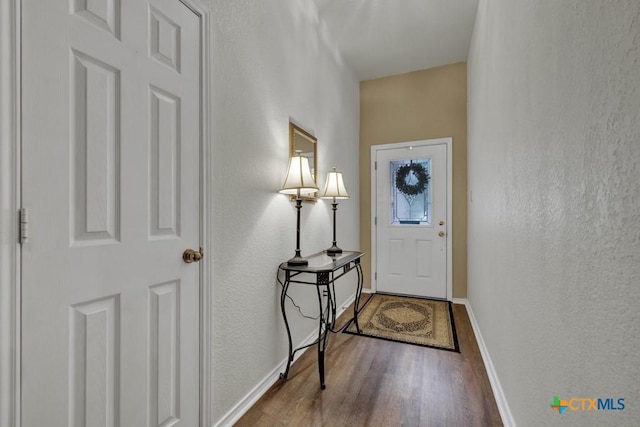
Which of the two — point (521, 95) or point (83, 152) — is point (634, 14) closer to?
point (521, 95)

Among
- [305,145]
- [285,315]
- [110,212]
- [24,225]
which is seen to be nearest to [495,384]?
[285,315]

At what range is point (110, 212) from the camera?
3.40 ft

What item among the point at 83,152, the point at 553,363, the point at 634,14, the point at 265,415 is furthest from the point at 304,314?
the point at 634,14

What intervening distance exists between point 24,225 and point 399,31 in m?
3.28

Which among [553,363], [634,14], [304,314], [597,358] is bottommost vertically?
[304,314]

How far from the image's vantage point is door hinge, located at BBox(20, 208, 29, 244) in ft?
2.64

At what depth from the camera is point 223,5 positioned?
1.54 metres

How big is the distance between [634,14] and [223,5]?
64.5 inches

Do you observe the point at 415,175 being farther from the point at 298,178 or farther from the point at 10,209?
the point at 10,209

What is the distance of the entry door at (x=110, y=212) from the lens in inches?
33.4

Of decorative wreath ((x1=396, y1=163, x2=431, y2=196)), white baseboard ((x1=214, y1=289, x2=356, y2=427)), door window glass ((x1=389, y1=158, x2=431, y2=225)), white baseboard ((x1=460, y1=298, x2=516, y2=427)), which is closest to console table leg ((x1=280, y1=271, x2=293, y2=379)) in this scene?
white baseboard ((x1=214, y1=289, x2=356, y2=427))

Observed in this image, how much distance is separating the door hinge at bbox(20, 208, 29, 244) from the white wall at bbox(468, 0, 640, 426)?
1471 millimetres

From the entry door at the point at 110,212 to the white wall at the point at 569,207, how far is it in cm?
142

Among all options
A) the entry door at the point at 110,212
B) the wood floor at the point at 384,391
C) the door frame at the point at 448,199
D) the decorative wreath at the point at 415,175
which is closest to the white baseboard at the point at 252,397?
Answer: the wood floor at the point at 384,391
